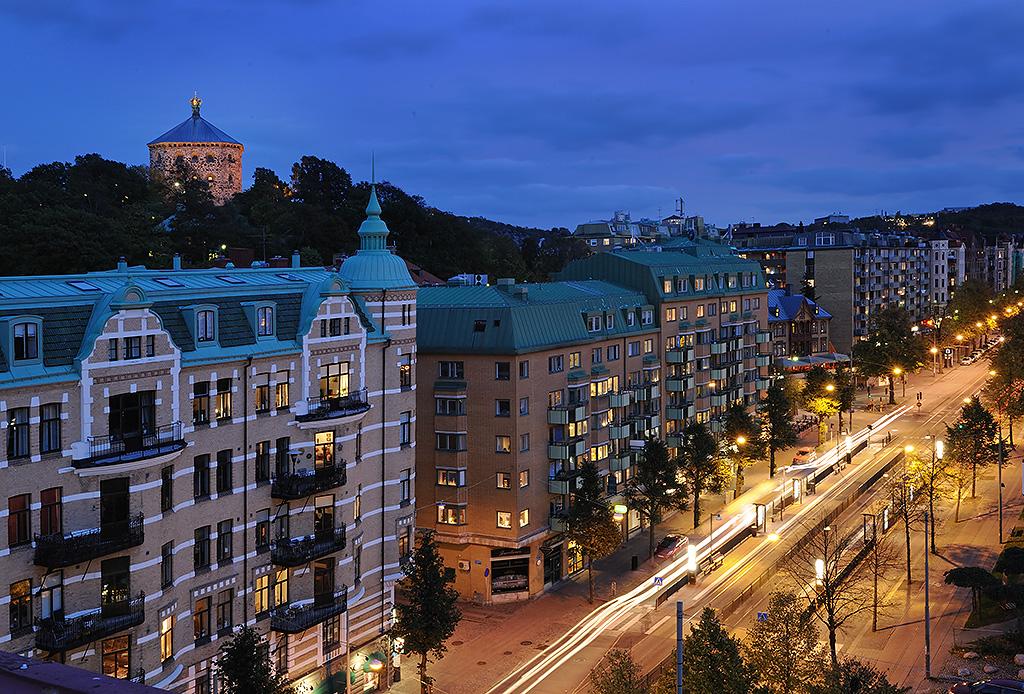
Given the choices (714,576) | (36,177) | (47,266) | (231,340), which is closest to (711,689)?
(231,340)

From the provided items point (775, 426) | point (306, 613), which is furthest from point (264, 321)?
point (775, 426)

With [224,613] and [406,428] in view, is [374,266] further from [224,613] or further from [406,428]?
[224,613]

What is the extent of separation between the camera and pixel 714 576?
68812 millimetres

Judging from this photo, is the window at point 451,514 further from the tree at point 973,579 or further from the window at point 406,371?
the tree at point 973,579

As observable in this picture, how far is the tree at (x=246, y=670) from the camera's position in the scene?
39125mm

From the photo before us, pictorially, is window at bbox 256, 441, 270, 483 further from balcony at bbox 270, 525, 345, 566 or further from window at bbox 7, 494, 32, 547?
window at bbox 7, 494, 32, 547

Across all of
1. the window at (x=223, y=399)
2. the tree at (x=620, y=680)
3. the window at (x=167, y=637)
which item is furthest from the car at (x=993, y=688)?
the window at (x=223, y=399)

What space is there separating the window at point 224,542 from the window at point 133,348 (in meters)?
8.97

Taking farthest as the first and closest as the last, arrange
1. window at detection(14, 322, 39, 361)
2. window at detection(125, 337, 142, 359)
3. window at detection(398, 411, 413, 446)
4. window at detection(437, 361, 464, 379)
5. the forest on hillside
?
the forest on hillside → window at detection(437, 361, 464, 379) → window at detection(398, 411, 413, 446) → window at detection(125, 337, 142, 359) → window at detection(14, 322, 39, 361)

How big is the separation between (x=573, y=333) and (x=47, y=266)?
160ft

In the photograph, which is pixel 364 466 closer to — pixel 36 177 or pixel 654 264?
pixel 654 264

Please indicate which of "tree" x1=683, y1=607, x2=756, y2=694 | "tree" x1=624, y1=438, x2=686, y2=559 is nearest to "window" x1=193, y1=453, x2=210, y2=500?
"tree" x1=683, y1=607, x2=756, y2=694

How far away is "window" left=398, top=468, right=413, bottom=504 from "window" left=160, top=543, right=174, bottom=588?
55.6ft

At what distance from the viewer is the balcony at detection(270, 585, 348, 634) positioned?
46500 millimetres
